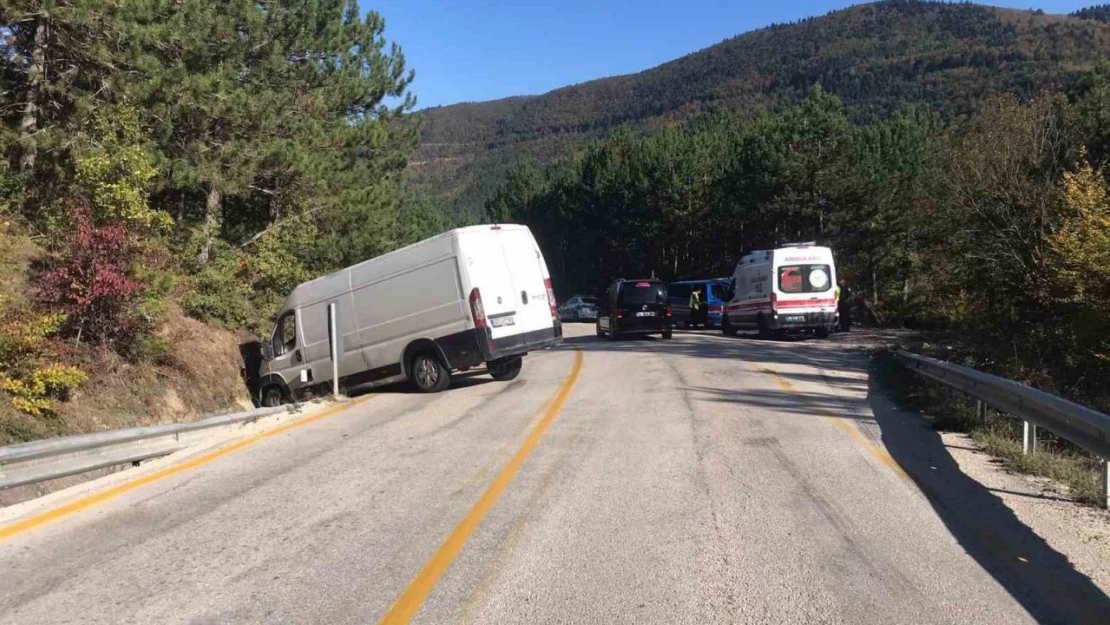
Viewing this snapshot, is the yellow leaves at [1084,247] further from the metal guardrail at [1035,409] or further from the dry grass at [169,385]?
the dry grass at [169,385]

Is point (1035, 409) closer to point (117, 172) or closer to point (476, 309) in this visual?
point (476, 309)

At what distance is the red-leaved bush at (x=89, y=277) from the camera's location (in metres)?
11.9

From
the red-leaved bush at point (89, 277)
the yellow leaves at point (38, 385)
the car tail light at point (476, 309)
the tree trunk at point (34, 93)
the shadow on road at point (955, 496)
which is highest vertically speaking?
the tree trunk at point (34, 93)

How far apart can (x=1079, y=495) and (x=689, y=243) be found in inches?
2240

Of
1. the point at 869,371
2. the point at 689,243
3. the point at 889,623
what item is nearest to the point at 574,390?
the point at 869,371

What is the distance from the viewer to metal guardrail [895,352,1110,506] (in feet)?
20.6

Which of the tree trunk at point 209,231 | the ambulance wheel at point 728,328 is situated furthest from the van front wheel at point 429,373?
the ambulance wheel at point 728,328

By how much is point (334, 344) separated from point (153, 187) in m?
5.07

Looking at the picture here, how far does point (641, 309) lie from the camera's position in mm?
26250

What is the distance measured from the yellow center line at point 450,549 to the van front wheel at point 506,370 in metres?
6.02

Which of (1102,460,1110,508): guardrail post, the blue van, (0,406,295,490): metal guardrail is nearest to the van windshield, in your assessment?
the blue van

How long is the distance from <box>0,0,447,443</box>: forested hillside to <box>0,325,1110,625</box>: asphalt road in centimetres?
410

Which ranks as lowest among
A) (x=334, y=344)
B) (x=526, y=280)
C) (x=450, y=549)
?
(x=450, y=549)

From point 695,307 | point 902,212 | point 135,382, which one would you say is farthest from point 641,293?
point 902,212
